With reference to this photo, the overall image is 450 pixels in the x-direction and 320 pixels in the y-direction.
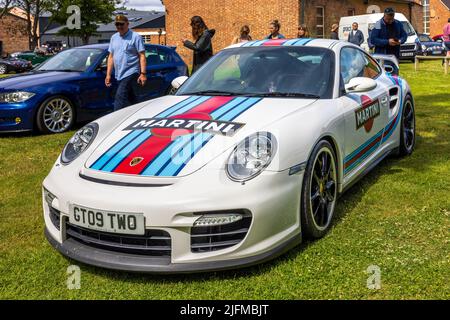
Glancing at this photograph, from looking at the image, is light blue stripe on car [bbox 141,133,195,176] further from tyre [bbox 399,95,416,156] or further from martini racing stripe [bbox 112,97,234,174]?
tyre [bbox 399,95,416,156]

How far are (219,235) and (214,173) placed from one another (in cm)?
34

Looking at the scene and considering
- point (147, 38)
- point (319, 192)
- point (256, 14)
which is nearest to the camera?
point (319, 192)

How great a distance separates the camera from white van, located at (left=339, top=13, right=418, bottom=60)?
22.3 m

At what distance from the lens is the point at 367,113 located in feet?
13.4

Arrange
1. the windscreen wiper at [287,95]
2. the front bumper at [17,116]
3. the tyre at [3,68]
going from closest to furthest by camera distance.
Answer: the windscreen wiper at [287,95] → the front bumper at [17,116] → the tyre at [3,68]

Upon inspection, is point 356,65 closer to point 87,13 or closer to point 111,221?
point 111,221

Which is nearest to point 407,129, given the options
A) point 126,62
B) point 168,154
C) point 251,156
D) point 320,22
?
point 251,156

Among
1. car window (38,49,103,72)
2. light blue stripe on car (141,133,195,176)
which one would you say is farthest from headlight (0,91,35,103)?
light blue stripe on car (141,133,195,176)

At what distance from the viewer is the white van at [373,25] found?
877 inches

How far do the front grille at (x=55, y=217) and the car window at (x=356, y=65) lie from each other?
236cm

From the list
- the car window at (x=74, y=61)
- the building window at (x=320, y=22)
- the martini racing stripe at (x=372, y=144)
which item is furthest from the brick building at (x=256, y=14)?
the martini racing stripe at (x=372, y=144)

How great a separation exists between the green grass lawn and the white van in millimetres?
18292

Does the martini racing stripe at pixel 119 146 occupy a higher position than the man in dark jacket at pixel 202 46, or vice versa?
the man in dark jacket at pixel 202 46

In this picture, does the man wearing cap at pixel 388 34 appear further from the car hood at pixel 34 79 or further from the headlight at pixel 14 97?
the headlight at pixel 14 97
